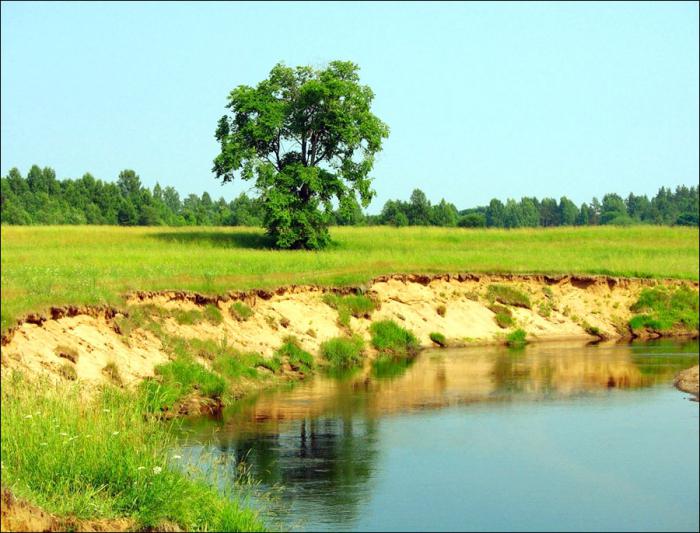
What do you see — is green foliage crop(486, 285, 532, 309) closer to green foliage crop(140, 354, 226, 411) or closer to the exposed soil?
the exposed soil

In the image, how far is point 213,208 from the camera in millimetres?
199000

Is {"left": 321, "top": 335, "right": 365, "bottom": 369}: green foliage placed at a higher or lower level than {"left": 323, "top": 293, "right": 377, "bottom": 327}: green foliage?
lower

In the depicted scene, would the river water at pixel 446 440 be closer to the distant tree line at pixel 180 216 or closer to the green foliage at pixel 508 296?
the green foliage at pixel 508 296

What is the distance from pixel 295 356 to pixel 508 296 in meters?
15.4

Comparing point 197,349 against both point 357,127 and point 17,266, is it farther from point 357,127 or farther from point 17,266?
point 357,127

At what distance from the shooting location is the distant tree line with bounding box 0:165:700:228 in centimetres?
9888

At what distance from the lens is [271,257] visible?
52.1m

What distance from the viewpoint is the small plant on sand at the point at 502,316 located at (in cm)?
4734

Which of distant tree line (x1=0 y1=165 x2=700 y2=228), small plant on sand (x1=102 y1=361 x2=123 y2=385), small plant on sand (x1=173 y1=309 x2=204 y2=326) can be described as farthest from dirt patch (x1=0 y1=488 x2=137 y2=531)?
distant tree line (x1=0 y1=165 x2=700 y2=228)

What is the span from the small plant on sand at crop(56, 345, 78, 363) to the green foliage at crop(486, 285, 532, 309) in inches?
→ 1003

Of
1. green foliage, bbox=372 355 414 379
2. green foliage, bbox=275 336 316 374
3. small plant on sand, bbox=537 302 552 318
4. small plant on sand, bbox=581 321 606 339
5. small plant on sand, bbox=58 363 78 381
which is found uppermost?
small plant on sand, bbox=58 363 78 381

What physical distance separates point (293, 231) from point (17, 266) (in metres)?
26.1

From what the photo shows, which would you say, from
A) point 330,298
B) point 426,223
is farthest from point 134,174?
point 330,298

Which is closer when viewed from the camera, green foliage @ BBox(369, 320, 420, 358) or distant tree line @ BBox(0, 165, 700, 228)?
green foliage @ BBox(369, 320, 420, 358)
